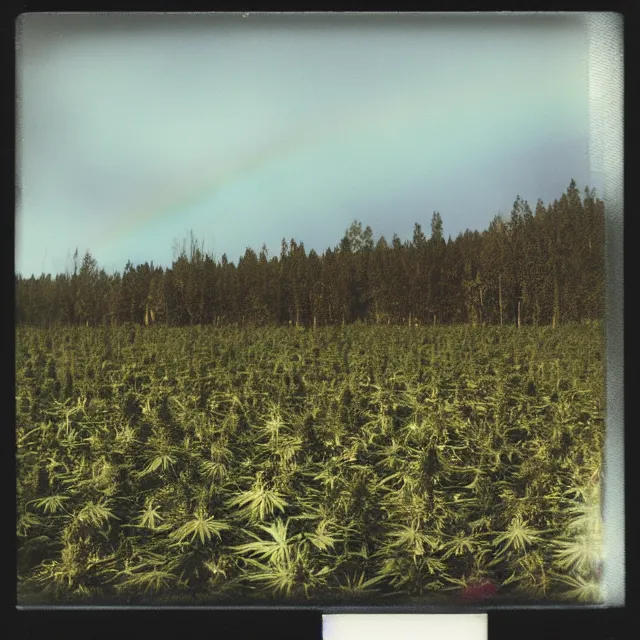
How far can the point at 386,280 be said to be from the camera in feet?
8.00

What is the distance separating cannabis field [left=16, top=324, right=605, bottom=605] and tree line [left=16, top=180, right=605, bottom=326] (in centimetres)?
6

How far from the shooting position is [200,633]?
2396 millimetres

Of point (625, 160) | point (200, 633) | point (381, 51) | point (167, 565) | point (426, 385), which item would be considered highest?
point (381, 51)

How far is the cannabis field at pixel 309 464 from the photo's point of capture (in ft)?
7.84

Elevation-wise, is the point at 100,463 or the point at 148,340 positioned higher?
the point at 148,340

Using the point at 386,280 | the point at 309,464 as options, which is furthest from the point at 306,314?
the point at 309,464

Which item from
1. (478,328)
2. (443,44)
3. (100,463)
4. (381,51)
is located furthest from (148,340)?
(443,44)

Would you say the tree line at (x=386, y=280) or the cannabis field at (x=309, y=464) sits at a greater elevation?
the tree line at (x=386, y=280)

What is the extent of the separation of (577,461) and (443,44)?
156 cm

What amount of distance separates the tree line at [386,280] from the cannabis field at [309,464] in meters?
0.06

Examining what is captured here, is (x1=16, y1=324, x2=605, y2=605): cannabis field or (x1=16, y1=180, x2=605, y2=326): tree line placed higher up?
(x1=16, y1=180, x2=605, y2=326): tree line

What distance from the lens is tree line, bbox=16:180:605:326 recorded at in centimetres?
240

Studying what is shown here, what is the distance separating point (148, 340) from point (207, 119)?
0.82 m

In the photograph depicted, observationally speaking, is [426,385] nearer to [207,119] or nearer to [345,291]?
[345,291]
